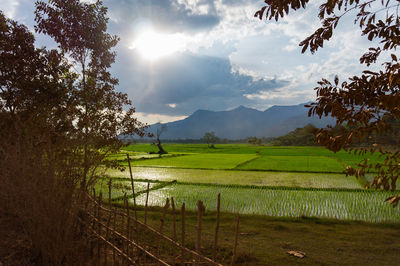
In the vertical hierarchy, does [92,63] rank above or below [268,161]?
above

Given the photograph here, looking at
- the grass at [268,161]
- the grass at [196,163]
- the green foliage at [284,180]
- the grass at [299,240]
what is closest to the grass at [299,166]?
the grass at [268,161]

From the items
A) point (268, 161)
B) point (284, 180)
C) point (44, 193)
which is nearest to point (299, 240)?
point (44, 193)

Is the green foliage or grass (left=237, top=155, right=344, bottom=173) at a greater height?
grass (left=237, top=155, right=344, bottom=173)

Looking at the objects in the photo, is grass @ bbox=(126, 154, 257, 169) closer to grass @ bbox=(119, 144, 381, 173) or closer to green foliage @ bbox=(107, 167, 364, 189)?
grass @ bbox=(119, 144, 381, 173)

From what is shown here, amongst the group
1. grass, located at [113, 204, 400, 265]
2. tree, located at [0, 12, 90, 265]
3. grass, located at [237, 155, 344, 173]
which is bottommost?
grass, located at [113, 204, 400, 265]

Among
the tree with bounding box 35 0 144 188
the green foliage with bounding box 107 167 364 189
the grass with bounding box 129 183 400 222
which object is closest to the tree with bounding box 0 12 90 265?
the tree with bounding box 35 0 144 188

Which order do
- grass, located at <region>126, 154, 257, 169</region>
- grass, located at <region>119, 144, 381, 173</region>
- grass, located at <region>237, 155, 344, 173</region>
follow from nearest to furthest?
1. grass, located at <region>237, 155, 344, 173</region>
2. grass, located at <region>119, 144, 381, 173</region>
3. grass, located at <region>126, 154, 257, 169</region>

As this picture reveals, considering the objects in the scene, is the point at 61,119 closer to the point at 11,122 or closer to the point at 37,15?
the point at 11,122

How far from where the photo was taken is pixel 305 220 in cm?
793

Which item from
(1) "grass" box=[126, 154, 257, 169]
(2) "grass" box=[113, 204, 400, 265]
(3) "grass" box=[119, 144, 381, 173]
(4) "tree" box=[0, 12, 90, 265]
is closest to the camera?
(4) "tree" box=[0, 12, 90, 265]

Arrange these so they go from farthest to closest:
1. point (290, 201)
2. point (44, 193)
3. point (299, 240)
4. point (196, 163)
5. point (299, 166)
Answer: point (196, 163)
point (299, 166)
point (290, 201)
point (299, 240)
point (44, 193)

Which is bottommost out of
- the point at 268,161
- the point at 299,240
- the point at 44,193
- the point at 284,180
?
the point at 299,240

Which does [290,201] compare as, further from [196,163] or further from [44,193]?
[196,163]

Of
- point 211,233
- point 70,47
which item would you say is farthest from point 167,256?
point 70,47
